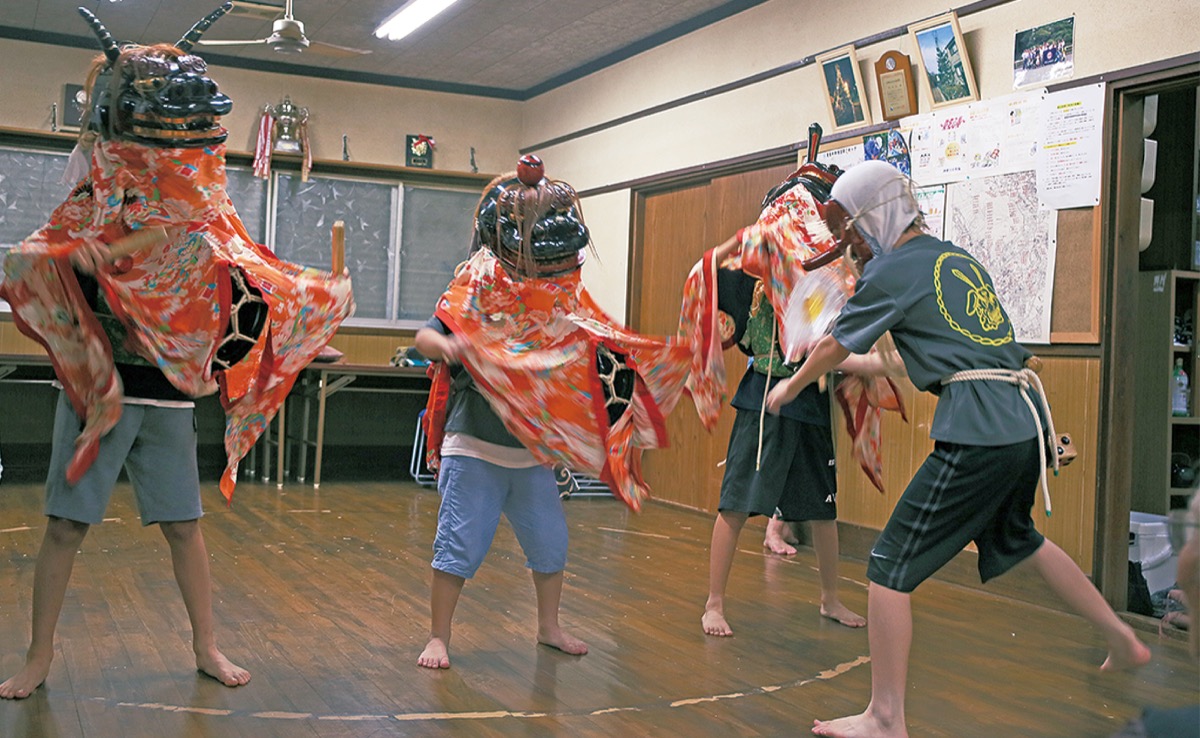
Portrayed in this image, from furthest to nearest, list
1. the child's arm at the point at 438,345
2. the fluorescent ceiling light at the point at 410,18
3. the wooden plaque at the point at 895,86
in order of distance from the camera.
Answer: the fluorescent ceiling light at the point at 410,18, the wooden plaque at the point at 895,86, the child's arm at the point at 438,345

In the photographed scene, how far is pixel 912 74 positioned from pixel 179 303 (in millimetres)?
3697

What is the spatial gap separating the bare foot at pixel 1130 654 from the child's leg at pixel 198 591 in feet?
7.11

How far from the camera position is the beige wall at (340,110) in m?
7.95

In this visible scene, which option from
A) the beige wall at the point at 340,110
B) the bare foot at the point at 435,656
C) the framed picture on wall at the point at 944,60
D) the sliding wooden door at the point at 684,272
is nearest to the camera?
the bare foot at the point at 435,656

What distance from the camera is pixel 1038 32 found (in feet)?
15.2

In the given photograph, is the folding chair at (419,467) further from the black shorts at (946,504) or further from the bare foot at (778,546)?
the black shorts at (946,504)

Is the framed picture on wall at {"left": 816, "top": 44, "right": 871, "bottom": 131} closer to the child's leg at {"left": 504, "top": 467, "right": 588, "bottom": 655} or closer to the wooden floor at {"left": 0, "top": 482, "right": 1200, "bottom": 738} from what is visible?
the wooden floor at {"left": 0, "top": 482, "right": 1200, "bottom": 738}

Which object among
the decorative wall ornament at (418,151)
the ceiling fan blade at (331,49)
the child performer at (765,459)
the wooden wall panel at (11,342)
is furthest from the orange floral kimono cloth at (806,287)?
the wooden wall panel at (11,342)

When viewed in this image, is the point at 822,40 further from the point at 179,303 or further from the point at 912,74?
the point at 179,303

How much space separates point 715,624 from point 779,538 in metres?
1.94

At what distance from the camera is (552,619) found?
11.2 feet

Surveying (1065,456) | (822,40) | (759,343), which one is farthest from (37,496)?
(1065,456)

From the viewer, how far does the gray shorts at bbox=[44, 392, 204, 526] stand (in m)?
2.67

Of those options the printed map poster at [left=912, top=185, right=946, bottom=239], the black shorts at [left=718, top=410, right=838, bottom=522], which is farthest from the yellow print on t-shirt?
the printed map poster at [left=912, top=185, right=946, bottom=239]
